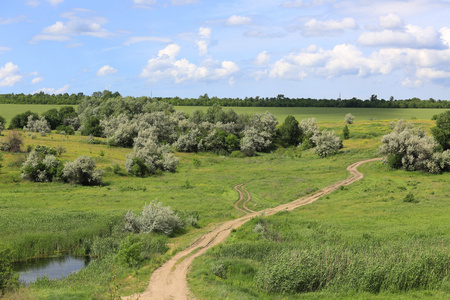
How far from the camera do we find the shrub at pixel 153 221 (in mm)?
35781

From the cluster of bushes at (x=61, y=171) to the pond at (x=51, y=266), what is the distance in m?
26.7

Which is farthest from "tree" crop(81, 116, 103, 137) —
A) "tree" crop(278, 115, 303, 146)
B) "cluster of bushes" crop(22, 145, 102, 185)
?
"tree" crop(278, 115, 303, 146)

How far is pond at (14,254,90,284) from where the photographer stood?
2872 cm

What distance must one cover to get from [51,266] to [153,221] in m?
9.05

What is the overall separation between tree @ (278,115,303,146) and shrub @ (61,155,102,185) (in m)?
59.4

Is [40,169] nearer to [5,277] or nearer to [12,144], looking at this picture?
[12,144]

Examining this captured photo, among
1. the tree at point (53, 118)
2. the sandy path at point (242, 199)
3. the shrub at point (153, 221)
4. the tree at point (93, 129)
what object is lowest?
the sandy path at point (242, 199)

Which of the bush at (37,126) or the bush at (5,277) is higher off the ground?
the bush at (37,126)

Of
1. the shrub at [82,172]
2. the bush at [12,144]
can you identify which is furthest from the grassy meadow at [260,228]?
the bush at [12,144]

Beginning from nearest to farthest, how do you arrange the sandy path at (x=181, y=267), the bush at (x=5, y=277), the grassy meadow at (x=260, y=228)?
the bush at (x=5, y=277), the sandy path at (x=181, y=267), the grassy meadow at (x=260, y=228)

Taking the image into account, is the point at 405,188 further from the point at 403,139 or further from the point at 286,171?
the point at 286,171

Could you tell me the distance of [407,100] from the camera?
197 meters

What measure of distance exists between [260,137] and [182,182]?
4225 cm

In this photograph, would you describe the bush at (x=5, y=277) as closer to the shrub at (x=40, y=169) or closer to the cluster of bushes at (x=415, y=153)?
the shrub at (x=40, y=169)
